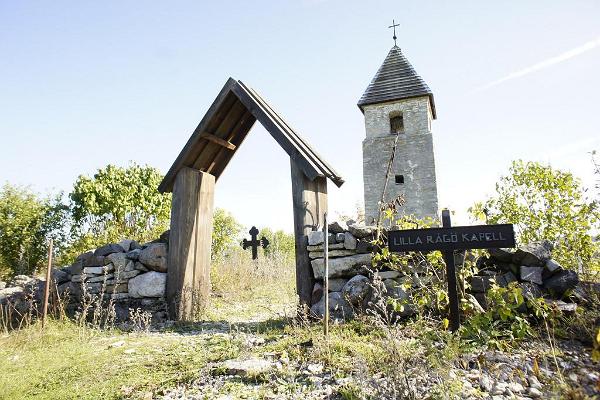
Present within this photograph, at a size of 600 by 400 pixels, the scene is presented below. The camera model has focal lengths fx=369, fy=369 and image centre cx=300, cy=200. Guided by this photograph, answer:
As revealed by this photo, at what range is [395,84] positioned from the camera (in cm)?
1612

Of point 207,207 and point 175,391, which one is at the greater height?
point 207,207

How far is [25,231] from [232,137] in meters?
7.44

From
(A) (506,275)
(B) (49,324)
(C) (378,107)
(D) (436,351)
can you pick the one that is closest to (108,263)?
(B) (49,324)

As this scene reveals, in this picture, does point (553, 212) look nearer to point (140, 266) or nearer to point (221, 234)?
point (140, 266)

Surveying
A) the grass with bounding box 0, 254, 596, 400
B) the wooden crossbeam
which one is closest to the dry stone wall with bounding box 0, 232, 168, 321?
the grass with bounding box 0, 254, 596, 400

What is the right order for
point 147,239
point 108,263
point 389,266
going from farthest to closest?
point 147,239 < point 108,263 < point 389,266

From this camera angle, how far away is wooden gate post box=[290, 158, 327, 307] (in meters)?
5.30

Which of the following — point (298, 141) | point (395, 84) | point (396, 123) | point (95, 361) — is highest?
point (395, 84)

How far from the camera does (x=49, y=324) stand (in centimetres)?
520

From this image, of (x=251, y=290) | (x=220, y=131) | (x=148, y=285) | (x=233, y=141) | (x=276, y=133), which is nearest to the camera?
(x=276, y=133)

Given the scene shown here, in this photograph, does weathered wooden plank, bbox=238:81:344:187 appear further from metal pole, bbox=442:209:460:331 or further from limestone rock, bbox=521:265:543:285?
limestone rock, bbox=521:265:543:285

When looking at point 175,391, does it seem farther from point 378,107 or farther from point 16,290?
point 378,107

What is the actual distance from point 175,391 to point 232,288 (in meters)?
5.37

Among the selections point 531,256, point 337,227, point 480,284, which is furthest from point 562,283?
point 337,227
